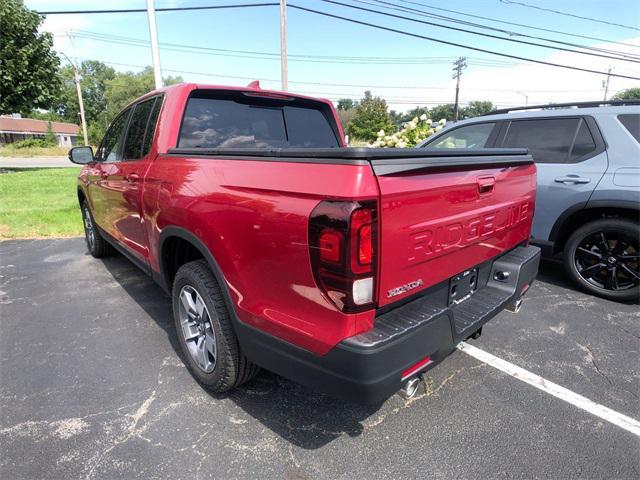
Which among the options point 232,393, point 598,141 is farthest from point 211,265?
point 598,141

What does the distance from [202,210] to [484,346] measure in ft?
7.83

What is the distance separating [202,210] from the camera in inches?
85.1

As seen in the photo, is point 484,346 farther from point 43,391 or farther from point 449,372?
point 43,391

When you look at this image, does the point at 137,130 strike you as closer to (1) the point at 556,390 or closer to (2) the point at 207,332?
(2) the point at 207,332

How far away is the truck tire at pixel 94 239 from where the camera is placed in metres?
5.22

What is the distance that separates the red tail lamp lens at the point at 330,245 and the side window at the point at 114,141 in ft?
10.2

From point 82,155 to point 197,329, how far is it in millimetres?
3377

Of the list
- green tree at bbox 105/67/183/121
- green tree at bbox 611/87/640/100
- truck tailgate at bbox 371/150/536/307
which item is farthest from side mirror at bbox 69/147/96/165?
green tree at bbox 611/87/640/100

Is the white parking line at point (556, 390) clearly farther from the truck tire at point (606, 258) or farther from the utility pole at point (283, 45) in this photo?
the utility pole at point (283, 45)

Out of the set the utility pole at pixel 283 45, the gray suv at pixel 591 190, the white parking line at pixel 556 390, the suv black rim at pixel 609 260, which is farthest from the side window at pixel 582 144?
the utility pole at pixel 283 45

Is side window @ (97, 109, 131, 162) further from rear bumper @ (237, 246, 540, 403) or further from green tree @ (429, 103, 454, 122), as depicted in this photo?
green tree @ (429, 103, 454, 122)

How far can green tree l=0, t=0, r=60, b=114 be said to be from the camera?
1502 cm

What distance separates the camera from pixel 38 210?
28.0ft

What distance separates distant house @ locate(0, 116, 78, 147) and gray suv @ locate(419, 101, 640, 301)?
70129mm
